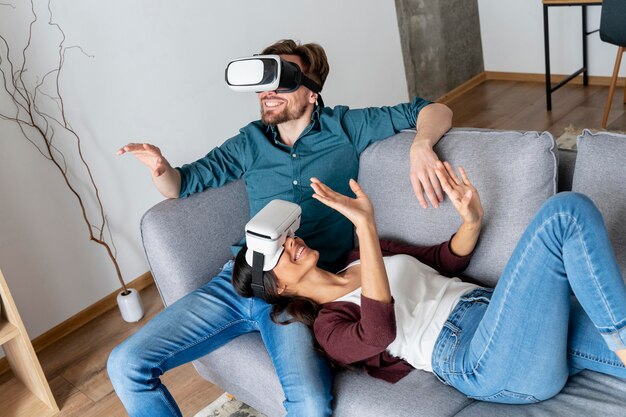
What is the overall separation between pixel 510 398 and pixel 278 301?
2.07ft

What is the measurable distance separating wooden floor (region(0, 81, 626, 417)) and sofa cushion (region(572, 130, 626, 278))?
1.35 meters

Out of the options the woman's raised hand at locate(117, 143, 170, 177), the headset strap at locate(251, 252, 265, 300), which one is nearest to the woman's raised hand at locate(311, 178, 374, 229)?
the headset strap at locate(251, 252, 265, 300)

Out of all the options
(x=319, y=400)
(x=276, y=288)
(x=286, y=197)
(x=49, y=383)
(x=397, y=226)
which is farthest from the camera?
(x=49, y=383)

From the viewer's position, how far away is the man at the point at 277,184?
72.4 inches

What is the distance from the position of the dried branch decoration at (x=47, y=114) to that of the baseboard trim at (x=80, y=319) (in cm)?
17

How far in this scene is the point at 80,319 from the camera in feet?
9.59

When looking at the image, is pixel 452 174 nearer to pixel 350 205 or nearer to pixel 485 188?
pixel 485 188

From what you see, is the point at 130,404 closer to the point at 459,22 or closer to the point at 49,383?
the point at 49,383

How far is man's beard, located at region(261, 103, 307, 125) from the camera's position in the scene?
2111 mm

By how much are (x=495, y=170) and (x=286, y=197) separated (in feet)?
2.12

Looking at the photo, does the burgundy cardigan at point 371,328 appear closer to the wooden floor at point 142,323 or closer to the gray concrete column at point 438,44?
the wooden floor at point 142,323

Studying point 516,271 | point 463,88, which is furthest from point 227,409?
point 463,88

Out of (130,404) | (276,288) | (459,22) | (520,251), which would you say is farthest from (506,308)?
(459,22)

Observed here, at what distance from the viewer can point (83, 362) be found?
105 inches
